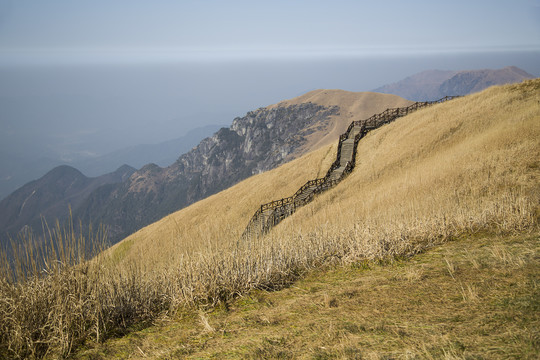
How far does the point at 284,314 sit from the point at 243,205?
2845 centimetres

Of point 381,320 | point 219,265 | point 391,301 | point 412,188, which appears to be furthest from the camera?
point 412,188

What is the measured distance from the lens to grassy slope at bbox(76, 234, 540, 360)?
11.4 feet

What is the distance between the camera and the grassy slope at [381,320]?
3462mm

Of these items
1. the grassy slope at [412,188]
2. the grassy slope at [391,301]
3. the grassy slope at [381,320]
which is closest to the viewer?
the grassy slope at [381,320]

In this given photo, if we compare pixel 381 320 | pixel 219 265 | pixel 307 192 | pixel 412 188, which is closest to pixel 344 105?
pixel 307 192

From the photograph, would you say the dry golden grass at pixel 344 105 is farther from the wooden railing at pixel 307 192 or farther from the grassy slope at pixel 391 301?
the grassy slope at pixel 391 301

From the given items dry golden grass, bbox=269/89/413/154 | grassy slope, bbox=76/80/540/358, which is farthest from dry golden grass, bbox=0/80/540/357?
dry golden grass, bbox=269/89/413/154

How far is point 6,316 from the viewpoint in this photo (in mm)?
4371

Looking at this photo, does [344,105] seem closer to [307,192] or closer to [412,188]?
[307,192]

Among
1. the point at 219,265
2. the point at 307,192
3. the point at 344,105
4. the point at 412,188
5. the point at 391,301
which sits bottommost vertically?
the point at 307,192

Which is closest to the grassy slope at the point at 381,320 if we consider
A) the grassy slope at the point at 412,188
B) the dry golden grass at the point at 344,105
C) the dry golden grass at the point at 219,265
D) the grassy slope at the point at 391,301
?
the grassy slope at the point at 391,301

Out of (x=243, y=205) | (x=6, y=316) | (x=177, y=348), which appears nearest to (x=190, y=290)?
(x=177, y=348)

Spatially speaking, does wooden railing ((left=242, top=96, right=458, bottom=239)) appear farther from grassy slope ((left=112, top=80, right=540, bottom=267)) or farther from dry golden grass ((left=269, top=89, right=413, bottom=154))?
dry golden grass ((left=269, top=89, right=413, bottom=154))

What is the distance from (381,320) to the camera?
13.4 ft
